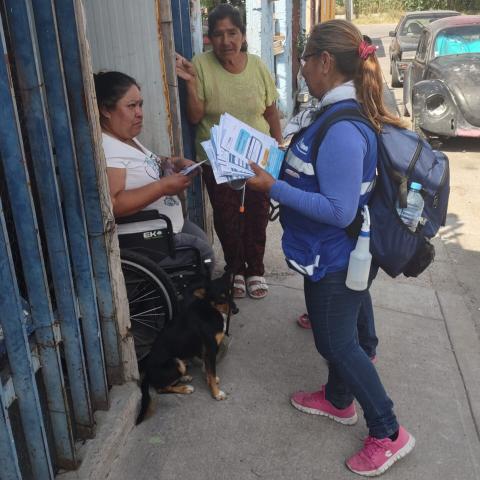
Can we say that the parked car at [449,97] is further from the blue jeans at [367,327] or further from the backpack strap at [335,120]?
the backpack strap at [335,120]

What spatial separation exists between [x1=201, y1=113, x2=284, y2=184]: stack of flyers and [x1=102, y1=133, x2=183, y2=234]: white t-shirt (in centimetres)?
63

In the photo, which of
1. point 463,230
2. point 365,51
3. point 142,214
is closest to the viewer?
point 365,51

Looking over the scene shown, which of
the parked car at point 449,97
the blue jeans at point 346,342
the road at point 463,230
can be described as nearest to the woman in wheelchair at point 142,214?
the blue jeans at point 346,342

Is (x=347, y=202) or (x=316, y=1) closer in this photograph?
(x=347, y=202)

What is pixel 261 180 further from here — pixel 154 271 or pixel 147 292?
pixel 147 292

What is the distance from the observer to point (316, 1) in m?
15.2

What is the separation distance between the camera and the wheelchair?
2.89 metres

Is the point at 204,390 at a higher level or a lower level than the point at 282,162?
lower

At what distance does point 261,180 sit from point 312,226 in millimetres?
284

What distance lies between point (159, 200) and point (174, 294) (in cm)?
57

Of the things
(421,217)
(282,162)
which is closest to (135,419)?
(282,162)

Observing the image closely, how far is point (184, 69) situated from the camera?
3588 millimetres

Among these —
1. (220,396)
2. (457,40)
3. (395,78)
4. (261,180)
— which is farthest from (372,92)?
(395,78)

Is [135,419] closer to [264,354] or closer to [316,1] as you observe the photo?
[264,354]
